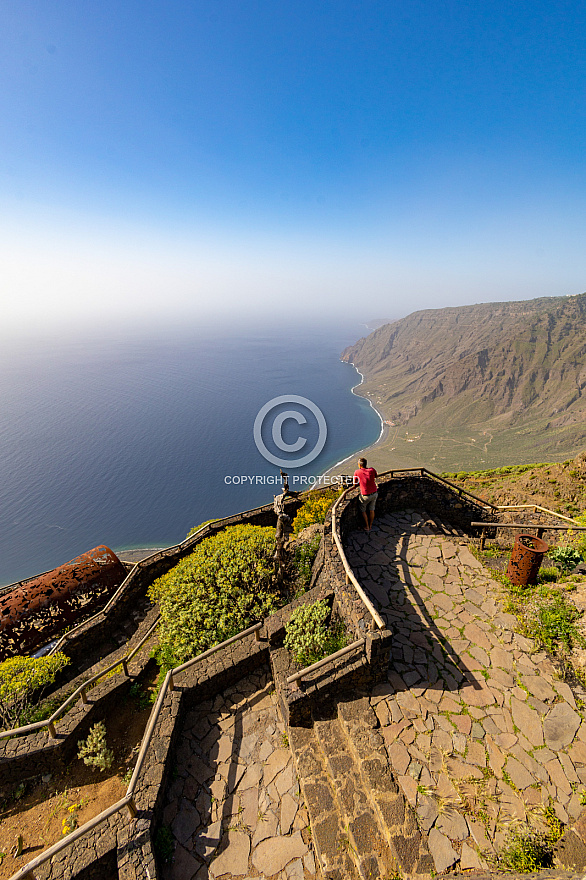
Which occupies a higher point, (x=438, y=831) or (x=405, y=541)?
(x=405, y=541)

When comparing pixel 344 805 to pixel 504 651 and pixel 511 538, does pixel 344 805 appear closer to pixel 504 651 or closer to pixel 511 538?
pixel 504 651

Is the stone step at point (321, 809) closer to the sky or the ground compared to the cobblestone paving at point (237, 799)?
closer to the sky

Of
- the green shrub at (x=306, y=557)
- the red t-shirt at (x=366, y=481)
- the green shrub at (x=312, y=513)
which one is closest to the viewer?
the red t-shirt at (x=366, y=481)

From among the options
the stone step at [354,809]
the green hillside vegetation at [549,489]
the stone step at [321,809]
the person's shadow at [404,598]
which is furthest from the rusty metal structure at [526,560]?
the green hillside vegetation at [549,489]

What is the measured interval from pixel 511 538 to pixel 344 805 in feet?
29.3

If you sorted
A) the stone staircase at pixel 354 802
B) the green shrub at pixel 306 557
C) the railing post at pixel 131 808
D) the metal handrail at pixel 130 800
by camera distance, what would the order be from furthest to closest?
1. the green shrub at pixel 306 557
2. the railing post at pixel 131 808
3. the metal handrail at pixel 130 800
4. the stone staircase at pixel 354 802

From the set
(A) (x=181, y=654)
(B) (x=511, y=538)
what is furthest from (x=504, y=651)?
(A) (x=181, y=654)

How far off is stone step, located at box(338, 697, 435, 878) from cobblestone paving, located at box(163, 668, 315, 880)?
4.33 feet

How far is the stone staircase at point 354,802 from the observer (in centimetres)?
457

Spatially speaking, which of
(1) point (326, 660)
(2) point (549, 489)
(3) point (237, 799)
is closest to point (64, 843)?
(3) point (237, 799)

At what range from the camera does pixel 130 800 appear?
5473mm

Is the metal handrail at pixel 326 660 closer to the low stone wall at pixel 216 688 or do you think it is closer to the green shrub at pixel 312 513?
the low stone wall at pixel 216 688

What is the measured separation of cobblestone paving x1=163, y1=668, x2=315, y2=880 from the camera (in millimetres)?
5242

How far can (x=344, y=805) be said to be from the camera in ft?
17.3
